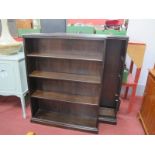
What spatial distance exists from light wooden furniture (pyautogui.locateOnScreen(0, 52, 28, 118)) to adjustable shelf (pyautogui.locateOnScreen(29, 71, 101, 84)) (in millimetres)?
206

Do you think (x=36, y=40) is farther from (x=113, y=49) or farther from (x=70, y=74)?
(x=113, y=49)

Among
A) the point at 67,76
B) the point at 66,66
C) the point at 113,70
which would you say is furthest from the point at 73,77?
the point at 113,70

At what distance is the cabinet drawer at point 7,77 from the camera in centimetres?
201

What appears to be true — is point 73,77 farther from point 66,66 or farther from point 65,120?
point 65,120

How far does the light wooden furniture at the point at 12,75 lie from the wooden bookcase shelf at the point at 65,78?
0.53 feet

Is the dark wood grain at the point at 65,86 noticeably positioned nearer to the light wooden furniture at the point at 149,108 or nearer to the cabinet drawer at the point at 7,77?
the cabinet drawer at the point at 7,77

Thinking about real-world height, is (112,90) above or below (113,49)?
below

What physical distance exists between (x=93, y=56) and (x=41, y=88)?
970mm

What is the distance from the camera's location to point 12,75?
6.68 feet

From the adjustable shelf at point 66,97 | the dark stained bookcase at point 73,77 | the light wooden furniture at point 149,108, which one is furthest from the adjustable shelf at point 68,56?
the light wooden furniture at point 149,108

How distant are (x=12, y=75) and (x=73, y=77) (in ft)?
2.88
